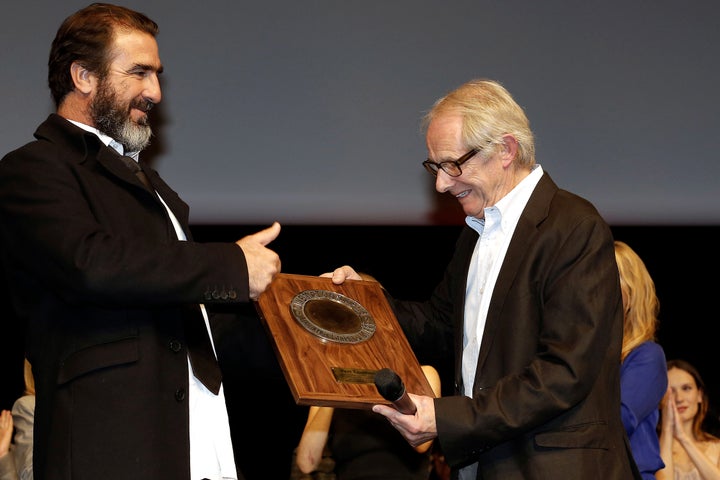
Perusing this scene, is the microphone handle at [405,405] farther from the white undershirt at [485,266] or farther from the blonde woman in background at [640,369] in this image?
the blonde woman in background at [640,369]

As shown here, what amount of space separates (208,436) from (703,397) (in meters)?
3.68

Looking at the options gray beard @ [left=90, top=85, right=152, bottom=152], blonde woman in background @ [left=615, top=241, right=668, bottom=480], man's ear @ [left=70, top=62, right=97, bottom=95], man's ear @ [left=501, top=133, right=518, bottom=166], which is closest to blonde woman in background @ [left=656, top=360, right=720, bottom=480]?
blonde woman in background @ [left=615, top=241, right=668, bottom=480]

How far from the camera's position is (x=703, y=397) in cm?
571

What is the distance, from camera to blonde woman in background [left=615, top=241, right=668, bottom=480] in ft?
13.6

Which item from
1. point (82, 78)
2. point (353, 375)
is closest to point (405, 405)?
point (353, 375)

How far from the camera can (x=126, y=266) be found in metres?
2.57

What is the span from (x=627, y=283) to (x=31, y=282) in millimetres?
2560

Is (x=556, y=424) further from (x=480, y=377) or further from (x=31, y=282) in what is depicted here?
(x=31, y=282)

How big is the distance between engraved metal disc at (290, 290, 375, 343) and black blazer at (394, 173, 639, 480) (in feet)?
1.15

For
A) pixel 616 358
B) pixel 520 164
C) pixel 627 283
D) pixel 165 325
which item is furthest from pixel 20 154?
pixel 627 283

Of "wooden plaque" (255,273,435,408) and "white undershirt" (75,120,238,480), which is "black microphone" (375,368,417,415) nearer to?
"wooden plaque" (255,273,435,408)

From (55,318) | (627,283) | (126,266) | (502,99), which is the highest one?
(502,99)

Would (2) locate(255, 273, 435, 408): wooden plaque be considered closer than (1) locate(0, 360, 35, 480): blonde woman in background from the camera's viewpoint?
Yes

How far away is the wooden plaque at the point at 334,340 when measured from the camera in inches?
109
